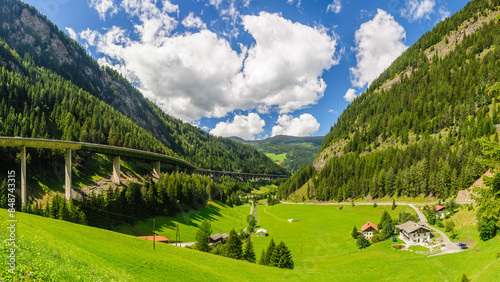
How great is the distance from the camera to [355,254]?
59844 millimetres

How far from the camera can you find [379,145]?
18950 centimetres

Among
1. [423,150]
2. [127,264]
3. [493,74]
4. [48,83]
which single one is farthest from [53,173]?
[493,74]

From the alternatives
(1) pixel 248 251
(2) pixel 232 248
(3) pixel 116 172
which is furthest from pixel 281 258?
(3) pixel 116 172

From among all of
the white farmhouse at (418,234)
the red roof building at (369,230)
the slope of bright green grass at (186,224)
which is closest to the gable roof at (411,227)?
the white farmhouse at (418,234)

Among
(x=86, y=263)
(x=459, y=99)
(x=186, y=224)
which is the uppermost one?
(x=459, y=99)

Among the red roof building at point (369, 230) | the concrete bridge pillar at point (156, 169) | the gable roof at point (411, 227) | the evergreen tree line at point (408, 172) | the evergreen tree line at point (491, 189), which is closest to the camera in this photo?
the evergreen tree line at point (491, 189)

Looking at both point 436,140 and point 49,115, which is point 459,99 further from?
point 49,115

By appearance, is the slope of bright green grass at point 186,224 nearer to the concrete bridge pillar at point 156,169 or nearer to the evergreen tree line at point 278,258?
the evergreen tree line at point 278,258

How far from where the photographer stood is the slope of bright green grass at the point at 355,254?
120 ft

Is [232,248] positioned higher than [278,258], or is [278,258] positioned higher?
[232,248]

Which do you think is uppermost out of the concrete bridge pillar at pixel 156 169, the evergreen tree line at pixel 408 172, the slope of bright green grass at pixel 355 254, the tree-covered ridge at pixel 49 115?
the tree-covered ridge at pixel 49 115

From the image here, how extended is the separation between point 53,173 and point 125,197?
2614 centimetres

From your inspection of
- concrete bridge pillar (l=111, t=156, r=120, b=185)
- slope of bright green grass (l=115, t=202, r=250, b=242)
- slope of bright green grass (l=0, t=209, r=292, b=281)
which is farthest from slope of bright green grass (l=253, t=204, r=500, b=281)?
concrete bridge pillar (l=111, t=156, r=120, b=185)

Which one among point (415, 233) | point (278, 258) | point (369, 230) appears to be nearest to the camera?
point (278, 258)
